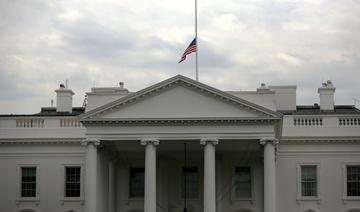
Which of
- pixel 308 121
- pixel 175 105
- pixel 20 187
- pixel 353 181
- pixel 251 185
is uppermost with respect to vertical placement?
pixel 175 105

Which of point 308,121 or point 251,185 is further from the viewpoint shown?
point 308,121

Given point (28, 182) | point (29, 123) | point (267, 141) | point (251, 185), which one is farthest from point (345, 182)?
point (29, 123)

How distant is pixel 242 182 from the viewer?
151 feet

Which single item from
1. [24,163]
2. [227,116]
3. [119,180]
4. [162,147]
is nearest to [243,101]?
[227,116]

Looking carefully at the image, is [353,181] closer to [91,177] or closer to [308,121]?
[308,121]

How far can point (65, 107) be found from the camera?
2021 inches

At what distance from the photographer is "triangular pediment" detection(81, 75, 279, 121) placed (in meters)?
39.9

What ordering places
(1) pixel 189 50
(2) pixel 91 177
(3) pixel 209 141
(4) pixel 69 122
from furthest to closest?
(4) pixel 69 122
(1) pixel 189 50
(2) pixel 91 177
(3) pixel 209 141

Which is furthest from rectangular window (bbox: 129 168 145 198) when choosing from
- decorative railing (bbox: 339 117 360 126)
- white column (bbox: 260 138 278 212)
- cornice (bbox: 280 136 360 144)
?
decorative railing (bbox: 339 117 360 126)

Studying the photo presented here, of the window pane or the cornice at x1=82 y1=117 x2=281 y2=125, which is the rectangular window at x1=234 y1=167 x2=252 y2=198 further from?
the cornice at x1=82 y1=117 x2=281 y2=125

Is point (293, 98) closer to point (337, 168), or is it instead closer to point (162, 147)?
point (337, 168)

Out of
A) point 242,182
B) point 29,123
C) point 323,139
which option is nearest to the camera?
A: point 323,139

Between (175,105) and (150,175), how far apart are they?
3.59 m

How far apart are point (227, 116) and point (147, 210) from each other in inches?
231
